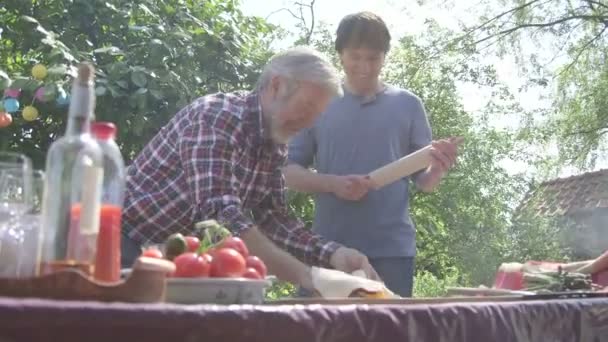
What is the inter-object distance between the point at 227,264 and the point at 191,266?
7 centimetres

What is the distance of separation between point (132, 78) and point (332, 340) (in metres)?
3.37

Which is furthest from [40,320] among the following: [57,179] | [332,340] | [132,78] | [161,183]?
[132,78]

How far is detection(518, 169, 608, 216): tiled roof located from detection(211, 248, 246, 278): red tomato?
41.9ft

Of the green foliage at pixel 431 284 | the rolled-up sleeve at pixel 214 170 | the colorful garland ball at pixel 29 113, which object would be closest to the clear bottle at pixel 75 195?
the rolled-up sleeve at pixel 214 170

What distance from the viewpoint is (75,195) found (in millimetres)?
1143

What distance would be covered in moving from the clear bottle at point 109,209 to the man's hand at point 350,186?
5.08 feet

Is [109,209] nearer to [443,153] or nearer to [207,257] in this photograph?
[207,257]

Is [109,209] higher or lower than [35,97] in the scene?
lower

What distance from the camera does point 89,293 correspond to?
99 centimetres

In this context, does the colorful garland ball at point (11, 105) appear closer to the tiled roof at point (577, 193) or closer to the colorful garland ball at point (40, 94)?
the colorful garland ball at point (40, 94)

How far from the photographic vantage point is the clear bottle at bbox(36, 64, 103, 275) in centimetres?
114

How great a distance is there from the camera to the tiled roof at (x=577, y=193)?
14.5m

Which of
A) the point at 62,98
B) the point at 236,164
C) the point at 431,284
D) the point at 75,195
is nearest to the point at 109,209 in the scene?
the point at 75,195

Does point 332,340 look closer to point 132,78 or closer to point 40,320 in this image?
point 40,320
